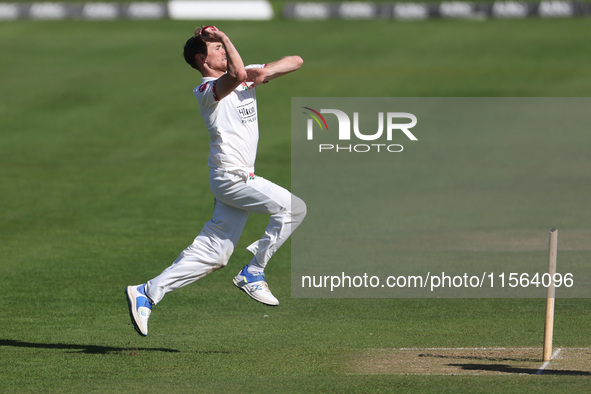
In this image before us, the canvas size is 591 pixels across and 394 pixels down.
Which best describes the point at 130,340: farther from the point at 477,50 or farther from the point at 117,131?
the point at 477,50

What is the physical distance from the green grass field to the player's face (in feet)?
9.49

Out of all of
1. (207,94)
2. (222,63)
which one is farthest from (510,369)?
(222,63)

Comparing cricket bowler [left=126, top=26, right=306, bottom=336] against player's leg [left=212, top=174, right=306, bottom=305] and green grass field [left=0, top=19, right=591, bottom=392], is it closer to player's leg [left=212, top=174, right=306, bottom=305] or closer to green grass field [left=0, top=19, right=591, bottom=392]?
player's leg [left=212, top=174, right=306, bottom=305]

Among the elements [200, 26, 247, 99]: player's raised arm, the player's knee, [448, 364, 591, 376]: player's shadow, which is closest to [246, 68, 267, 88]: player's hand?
[200, 26, 247, 99]: player's raised arm

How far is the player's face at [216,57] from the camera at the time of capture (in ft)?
32.0

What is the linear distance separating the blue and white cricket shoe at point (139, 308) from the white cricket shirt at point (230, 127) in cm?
150

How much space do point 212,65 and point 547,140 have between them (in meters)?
19.4

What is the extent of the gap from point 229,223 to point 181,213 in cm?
956

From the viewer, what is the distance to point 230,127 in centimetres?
963

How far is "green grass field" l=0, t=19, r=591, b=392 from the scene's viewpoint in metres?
9.20

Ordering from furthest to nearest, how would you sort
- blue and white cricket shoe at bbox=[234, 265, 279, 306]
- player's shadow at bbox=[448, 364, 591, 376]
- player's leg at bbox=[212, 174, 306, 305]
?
blue and white cricket shoe at bbox=[234, 265, 279, 306] → player's leg at bbox=[212, 174, 306, 305] → player's shadow at bbox=[448, 364, 591, 376]

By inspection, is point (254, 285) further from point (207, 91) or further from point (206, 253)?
point (207, 91)

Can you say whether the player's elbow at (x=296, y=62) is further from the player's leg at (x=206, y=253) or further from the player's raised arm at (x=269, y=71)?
the player's leg at (x=206, y=253)

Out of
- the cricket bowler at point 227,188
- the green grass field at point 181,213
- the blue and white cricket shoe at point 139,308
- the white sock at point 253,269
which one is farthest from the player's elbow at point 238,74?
the green grass field at point 181,213
